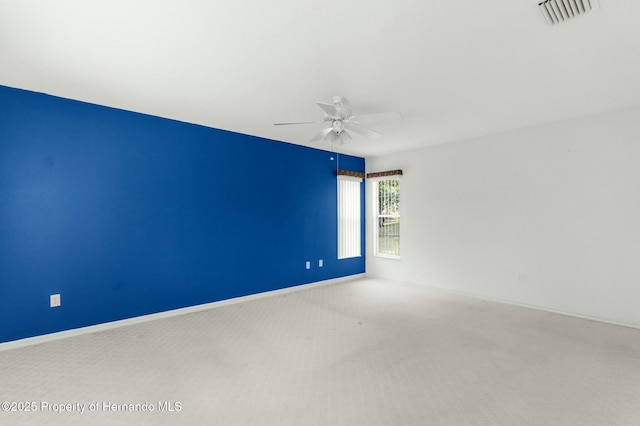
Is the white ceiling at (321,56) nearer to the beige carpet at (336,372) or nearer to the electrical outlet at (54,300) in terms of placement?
the electrical outlet at (54,300)

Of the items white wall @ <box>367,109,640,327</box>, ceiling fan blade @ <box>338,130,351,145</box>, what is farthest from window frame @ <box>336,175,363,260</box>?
ceiling fan blade @ <box>338,130,351,145</box>

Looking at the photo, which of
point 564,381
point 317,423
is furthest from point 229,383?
point 564,381

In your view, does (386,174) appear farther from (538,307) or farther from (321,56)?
(321,56)

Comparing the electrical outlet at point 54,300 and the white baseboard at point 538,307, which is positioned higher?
the electrical outlet at point 54,300

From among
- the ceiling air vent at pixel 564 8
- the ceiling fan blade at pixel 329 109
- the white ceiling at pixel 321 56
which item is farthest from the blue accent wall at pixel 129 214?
the ceiling air vent at pixel 564 8

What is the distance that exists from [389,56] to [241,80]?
1.39 m

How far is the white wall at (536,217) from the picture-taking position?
12.2ft

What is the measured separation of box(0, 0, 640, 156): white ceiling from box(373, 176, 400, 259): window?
2507mm

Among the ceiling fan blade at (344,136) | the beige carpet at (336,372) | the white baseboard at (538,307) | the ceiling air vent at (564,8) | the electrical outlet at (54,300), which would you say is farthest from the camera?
the white baseboard at (538,307)

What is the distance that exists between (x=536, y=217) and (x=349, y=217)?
10.4 ft

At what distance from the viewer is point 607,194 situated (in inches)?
150

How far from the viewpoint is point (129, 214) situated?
373 centimetres

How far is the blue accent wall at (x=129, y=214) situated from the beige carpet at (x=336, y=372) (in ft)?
1.59

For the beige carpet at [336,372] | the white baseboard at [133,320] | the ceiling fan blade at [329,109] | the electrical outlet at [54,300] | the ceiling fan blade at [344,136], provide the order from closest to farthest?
the beige carpet at [336,372] → the ceiling fan blade at [329,109] → the white baseboard at [133,320] → the electrical outlet at [54,300] → the ceiling fan blade at [344,136]
